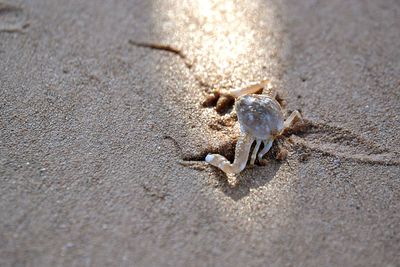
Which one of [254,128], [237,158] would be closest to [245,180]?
[237,158]

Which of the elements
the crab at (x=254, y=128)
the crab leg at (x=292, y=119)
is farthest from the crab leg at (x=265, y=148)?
the crab leg at (x=292, y=119)

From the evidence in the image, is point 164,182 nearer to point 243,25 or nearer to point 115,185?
point 115,185

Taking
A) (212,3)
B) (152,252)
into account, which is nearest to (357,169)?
(152,252)

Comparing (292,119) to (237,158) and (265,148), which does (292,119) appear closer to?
(265,148)

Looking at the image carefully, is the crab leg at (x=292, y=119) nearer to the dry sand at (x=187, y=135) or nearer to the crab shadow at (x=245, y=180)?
the dry sand at (x=187, y=135)

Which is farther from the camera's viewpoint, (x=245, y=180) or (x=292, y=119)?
(x=292, y=119)

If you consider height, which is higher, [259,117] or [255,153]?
[259,117]
